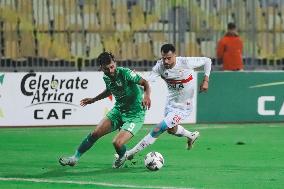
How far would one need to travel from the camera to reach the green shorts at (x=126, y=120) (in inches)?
539

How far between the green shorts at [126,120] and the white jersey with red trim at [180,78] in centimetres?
117

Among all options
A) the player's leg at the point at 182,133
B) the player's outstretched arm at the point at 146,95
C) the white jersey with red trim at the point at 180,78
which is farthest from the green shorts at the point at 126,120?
the player's leg at the point at 182,133

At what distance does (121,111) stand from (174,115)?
1.29 meters

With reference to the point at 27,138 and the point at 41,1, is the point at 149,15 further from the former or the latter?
the point at 27,138

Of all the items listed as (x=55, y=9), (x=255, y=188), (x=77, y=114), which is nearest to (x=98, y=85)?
(x=77, y=114)

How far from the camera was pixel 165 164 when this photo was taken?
1415cm

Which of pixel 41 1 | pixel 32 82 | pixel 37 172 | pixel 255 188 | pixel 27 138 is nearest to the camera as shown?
pixel 255 188

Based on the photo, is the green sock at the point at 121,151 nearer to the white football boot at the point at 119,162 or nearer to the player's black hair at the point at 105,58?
the white football boot at the point at 119,162

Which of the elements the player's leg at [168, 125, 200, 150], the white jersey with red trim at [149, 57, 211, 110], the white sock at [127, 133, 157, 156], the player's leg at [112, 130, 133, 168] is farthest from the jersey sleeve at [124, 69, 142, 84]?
the player's leg at [168, 125, 200, 150]

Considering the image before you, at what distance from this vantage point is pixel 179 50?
23.6 m

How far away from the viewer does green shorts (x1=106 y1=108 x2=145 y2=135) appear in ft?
44.9

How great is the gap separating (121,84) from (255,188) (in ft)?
10.1

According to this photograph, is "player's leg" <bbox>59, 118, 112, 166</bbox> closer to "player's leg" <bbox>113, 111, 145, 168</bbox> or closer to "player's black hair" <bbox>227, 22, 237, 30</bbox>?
"player's leg" <bbox>113, 111, 145, 168</bbox>

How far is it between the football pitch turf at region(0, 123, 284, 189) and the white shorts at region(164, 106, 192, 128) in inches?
23.0
